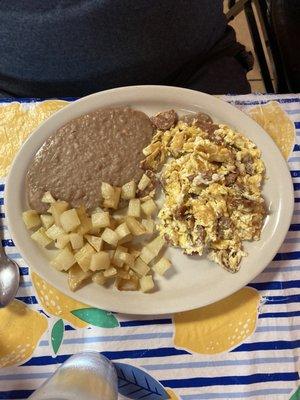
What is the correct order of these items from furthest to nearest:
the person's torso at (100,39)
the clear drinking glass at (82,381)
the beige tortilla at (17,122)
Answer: the beige tortilla at (17,122)
the person's torso at (100,39)
the clear drinking glass at (82,381)

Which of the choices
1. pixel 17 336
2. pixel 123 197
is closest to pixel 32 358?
pixel 17 336

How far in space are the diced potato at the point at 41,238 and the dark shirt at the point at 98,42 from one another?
312 millimetres

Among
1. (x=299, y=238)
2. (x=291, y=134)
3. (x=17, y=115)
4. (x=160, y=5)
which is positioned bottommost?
(x=299, y=238)

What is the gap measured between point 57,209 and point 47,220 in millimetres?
42

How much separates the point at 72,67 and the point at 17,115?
0.54 feet

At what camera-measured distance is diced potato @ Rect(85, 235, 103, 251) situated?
994 millimetres

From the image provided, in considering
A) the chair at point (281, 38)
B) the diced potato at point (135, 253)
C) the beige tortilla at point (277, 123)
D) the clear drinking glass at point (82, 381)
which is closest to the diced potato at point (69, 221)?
the diced potato at point (135, 253)

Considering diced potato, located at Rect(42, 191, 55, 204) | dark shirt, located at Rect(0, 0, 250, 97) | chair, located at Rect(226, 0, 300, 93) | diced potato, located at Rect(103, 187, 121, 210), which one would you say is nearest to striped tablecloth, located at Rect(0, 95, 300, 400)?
diced potato, located at Rect(42, 191, 55, 204)

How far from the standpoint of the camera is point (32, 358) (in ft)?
3.31

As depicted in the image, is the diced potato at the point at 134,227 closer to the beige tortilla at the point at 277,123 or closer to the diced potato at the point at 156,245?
the diced potato at the point at 156,245

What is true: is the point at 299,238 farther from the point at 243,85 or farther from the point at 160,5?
the point at 160,5

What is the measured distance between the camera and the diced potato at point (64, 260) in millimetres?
998

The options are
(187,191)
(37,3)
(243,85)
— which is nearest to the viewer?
(37,3)

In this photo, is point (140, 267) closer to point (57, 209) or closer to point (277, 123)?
point (57, 209)
